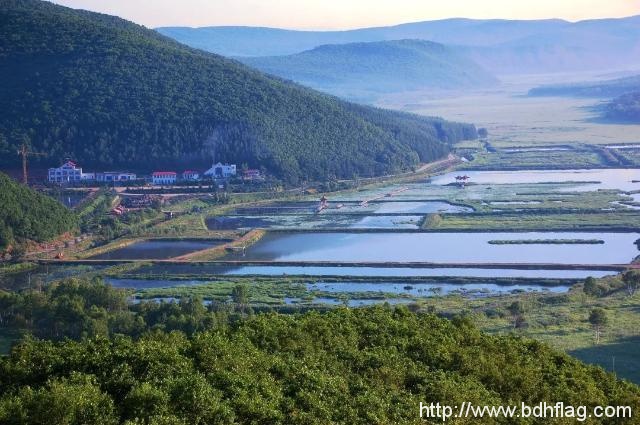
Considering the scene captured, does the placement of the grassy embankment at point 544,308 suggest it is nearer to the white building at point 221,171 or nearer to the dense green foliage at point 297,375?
the dense green foliage at point 297,375

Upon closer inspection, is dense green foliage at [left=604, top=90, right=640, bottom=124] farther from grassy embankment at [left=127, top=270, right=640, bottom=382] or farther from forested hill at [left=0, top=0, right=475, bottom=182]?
grassy embankment at [left=127, top=270, right=640, bottom=382]

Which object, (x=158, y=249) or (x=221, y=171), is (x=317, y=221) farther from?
(x=221, y=171)

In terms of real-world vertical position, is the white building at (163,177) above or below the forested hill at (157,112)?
below

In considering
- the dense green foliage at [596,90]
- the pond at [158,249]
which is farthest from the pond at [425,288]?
the dense green foliage at [596,90]

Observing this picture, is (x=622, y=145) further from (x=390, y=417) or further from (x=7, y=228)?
(x=390, y=417)

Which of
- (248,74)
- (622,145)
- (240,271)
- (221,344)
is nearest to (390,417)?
(221,344)

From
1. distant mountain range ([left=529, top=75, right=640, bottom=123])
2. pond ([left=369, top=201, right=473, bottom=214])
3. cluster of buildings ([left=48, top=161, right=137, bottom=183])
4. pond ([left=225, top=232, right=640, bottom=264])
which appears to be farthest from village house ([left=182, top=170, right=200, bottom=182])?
distant mountain range ([left=529, top=75, right=640, bottom=123])
